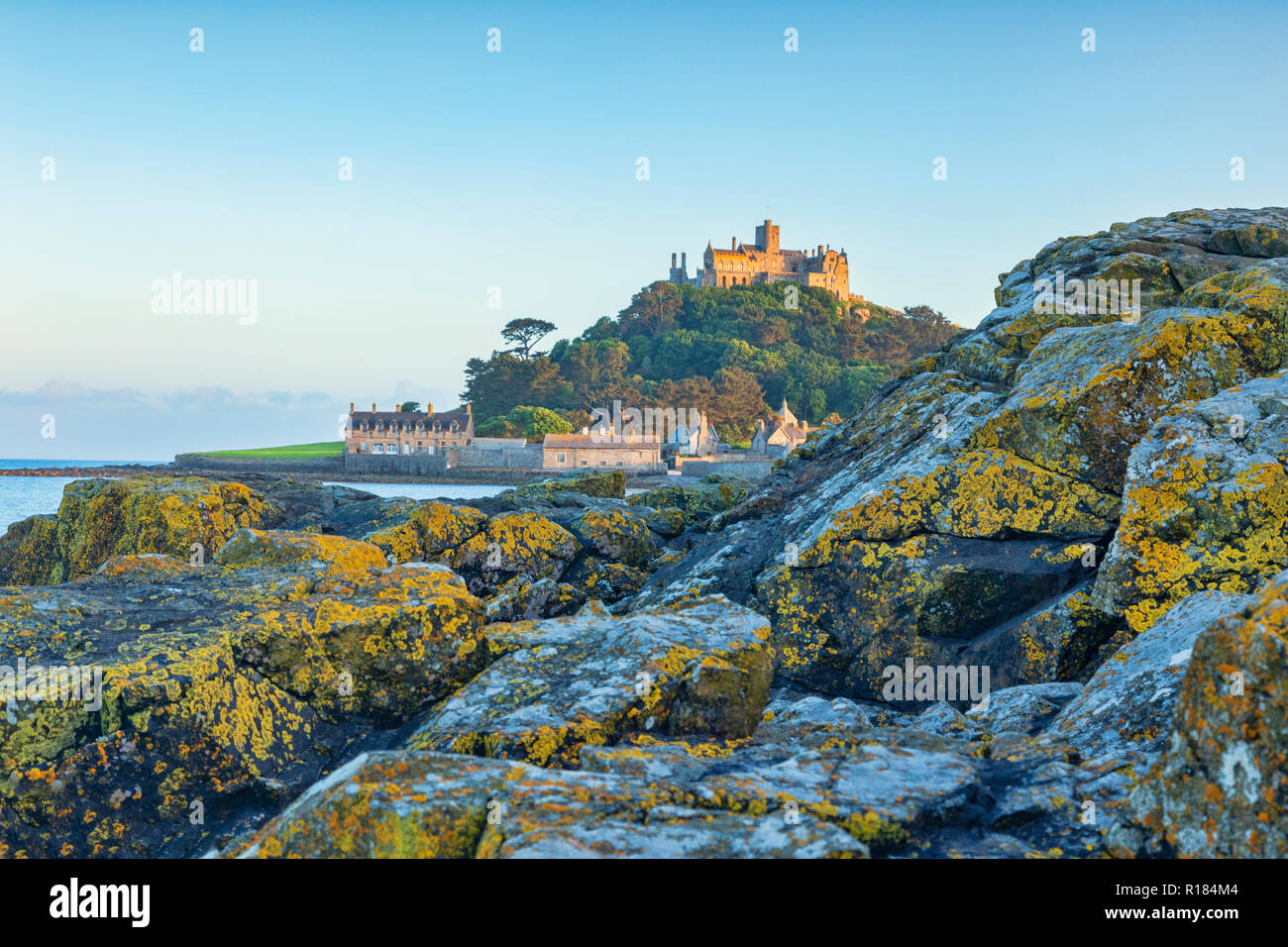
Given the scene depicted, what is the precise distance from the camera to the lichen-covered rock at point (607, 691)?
569cm

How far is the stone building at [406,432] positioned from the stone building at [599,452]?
47.5ft

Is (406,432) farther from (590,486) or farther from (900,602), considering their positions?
(900,602)

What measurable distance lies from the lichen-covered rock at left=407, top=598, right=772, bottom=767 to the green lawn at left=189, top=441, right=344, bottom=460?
138m

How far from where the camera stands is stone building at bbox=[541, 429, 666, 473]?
103625 mm

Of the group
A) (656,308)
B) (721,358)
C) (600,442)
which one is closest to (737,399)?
(721,358)

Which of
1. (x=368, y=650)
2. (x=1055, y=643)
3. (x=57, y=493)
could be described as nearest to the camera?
(x=368, y=650)

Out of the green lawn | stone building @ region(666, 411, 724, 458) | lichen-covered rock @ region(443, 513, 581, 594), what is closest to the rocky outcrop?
lichen-covered rock @ region(443, 513, 581, 594)

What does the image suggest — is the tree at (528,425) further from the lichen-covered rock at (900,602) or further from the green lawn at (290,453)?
the lichen-covered rock at (900,602)

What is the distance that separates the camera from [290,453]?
16012 cm

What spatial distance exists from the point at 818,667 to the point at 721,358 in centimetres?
14630

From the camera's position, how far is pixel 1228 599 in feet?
19.3

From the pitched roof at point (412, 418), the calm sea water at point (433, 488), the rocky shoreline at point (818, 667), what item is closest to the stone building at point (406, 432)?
the pitched roof at point (412, 418)
